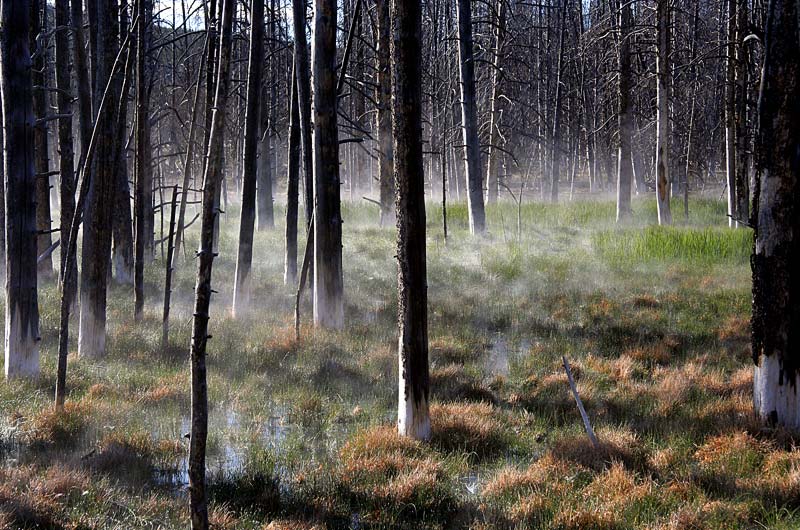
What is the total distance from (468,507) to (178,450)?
8.15ft

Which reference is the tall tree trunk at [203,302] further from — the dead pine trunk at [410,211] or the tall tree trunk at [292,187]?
the tall tree trunk at [292,187]

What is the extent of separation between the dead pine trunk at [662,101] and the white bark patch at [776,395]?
547 inches

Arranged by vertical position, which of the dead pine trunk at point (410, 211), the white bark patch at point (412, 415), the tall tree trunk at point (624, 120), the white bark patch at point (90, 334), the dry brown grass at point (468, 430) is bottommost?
the dry brown grass at point (468, 430)

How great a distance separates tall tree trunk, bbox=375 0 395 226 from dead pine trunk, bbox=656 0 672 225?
686cm

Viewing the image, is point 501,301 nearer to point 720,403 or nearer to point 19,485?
point 720,403

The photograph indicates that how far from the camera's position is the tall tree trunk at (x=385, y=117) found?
57.6 ft

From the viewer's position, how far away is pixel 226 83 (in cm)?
443

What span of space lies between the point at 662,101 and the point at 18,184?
16.6 meters

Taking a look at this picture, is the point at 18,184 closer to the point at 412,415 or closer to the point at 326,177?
the point at 326,177

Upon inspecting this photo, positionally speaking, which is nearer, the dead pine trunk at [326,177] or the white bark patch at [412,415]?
the white bark patch at [412,415]

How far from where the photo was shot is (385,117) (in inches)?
783

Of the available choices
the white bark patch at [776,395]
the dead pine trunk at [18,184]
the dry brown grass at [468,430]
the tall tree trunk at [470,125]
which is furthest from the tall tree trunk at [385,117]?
the white bark patch at [776,395]

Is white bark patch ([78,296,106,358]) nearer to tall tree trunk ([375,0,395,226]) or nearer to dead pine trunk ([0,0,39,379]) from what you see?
dead pine trunk ([0,0,39,379])

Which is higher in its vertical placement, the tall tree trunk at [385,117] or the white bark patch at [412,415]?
the tall tree trunk at [385,117]
